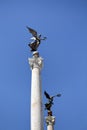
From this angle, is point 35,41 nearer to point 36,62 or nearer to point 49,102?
point 36,62

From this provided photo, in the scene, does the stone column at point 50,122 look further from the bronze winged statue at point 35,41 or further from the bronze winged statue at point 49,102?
the bronze winged statue at point 35,41

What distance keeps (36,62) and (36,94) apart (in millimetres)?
2430

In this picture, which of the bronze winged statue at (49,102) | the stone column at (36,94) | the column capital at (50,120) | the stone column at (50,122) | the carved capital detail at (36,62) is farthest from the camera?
the bronze winged statue at (49,102)

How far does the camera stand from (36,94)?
20688 mm

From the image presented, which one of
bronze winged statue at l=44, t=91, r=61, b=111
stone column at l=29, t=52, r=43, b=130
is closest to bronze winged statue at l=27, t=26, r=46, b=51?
stone column at l=29, t=52, r=43, b=130

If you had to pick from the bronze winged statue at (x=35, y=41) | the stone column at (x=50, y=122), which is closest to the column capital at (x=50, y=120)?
the stone column at (x=50, y=122)

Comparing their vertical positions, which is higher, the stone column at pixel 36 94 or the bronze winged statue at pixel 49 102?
the bronze winged statue at pixel 49 102

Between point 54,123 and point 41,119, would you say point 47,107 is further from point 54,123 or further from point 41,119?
point 41,119

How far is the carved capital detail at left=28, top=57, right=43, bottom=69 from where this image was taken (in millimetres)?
21844

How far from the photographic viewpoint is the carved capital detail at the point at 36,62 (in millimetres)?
21844

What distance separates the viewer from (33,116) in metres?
20.0

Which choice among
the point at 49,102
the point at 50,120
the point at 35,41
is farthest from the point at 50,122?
the point at 35,41

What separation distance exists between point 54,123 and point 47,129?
95 centimetres

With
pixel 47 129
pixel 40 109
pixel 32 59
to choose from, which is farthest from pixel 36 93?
pixel 47 129
